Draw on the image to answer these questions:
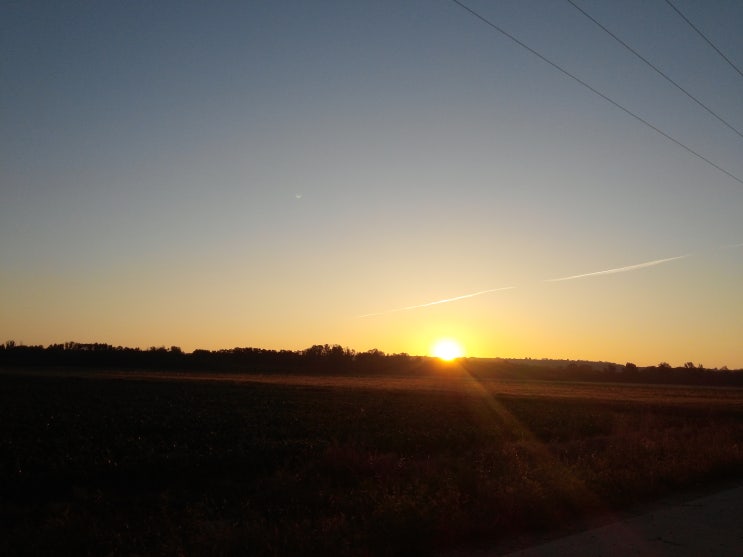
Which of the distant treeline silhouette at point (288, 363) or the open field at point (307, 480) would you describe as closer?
the open field at point (307, 480)

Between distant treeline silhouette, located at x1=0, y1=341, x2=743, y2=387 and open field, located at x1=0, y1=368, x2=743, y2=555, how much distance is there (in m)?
100

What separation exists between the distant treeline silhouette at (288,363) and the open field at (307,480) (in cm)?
10025

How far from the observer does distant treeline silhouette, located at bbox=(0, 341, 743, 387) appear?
13400cm

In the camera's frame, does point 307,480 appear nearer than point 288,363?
Yes

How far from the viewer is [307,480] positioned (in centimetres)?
1584

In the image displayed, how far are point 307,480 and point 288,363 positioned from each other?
443 feet

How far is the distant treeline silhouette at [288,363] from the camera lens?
440 ft

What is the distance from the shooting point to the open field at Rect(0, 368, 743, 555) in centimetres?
962

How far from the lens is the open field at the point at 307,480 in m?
9.62

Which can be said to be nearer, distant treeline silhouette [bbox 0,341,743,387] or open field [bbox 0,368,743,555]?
open field [bbox 0,368,743,555]

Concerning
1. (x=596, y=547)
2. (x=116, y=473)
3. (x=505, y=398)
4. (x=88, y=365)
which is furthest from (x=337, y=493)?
→ (x=88, y=365)

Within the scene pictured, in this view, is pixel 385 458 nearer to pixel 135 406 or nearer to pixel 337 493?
pixel 337 493

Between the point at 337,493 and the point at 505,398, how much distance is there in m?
47.0

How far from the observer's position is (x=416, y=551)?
8992 millimetres
